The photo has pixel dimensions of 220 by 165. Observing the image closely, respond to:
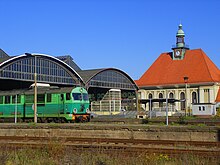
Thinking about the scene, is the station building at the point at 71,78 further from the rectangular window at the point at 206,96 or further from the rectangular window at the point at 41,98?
the rectangular window at the point at 206,96

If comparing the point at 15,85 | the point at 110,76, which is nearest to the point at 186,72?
the point at 110,76

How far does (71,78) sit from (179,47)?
38.1 meters

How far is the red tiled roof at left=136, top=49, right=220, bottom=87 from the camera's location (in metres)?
86.9

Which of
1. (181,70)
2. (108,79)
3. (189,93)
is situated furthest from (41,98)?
(181,70)

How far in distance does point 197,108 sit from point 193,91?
31.2 metres

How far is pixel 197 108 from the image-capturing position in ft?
187

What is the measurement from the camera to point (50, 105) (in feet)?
113

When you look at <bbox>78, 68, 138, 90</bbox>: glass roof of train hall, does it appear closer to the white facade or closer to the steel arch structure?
the steel arch structure

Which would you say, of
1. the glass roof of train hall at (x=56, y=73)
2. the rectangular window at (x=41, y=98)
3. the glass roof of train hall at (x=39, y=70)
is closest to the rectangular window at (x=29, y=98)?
the rectangular window at (x=41, y=98)

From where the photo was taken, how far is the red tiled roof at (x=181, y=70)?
285 feet

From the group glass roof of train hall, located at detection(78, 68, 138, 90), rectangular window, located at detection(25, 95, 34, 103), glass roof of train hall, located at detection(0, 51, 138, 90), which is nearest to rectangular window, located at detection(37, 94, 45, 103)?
rectangular window, located at detection(25, 95, 34, 103)

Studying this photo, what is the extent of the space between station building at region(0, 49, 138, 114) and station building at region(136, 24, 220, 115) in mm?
9234

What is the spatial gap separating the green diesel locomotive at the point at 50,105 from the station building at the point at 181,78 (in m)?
48.5

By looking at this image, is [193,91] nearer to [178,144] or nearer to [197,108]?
[197,108]
